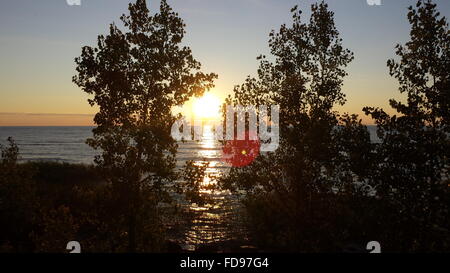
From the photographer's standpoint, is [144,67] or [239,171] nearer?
[144,67]

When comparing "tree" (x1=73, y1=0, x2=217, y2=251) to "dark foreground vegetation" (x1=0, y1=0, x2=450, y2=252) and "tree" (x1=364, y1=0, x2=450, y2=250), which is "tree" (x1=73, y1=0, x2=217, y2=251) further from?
"tree" (x1=364, y1=0, x2=450, y2=250)

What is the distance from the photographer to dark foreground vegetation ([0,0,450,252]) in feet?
43.5

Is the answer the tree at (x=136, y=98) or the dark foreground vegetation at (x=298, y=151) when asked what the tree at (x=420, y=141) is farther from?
the tree at (x=136, y=98)

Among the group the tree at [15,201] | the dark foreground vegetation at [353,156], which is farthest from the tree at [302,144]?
the tree at [15,201]

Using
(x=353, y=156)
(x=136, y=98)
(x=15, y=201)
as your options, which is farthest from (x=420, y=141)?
(x=15, y=201)

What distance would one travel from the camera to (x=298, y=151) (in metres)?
19.0

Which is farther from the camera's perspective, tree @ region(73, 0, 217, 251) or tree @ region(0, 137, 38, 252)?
tree @ region(0, 137, 38, 252)

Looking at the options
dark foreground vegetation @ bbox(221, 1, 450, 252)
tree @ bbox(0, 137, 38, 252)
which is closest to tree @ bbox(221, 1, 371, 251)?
dark foreground vegetation @ bbox(221, 1, 450, 252)

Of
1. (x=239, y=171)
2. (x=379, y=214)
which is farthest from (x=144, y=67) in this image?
(x=379, y=214)

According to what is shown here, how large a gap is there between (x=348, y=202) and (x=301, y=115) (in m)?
5.95

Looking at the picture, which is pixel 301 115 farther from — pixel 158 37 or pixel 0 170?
pixel 0 170

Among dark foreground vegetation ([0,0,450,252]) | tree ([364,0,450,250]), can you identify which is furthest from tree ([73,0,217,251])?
tree ([364,0,450,250])

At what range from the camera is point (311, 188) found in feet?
62.4
